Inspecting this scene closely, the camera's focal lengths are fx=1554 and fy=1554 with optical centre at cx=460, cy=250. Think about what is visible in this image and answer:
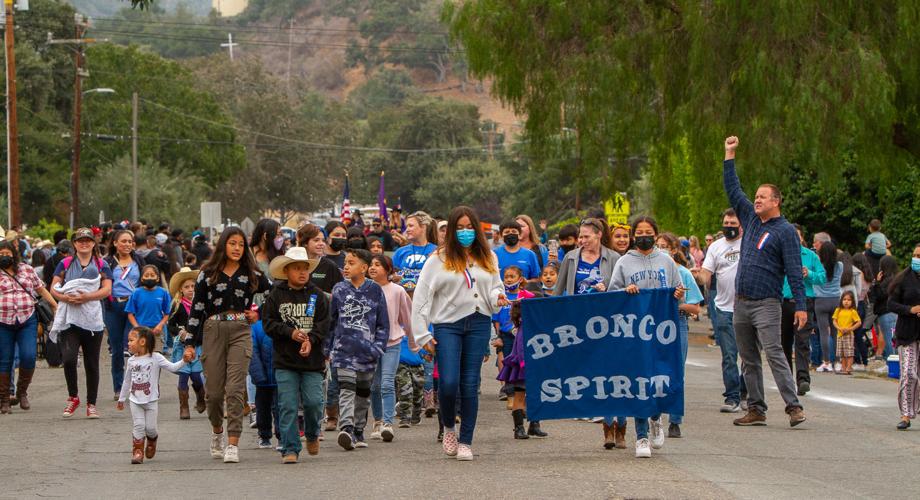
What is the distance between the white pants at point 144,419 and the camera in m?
11.6

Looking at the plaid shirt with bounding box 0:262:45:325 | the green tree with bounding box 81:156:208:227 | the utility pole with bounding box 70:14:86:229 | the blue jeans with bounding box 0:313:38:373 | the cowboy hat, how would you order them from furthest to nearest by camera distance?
the green tree with bounding box 81:156:208:227 → the utility pole with bounding box 70:14:86:229 → the blue jeans with bounding box 0:313:38:373 → the plaid shirt with bounding box 0:262:45:325 → the cowboy hat

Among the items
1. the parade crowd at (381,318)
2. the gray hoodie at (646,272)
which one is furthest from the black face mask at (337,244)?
the gray hoodie at (646,272)

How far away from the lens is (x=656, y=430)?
1148 centimetres

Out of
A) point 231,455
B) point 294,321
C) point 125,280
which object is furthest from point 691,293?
point 125,280

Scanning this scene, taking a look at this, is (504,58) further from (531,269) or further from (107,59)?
(107,59)

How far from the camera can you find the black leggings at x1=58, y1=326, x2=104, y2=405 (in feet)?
50.4

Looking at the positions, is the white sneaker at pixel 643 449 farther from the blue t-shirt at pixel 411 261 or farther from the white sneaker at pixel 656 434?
the blue t-shirt at pixel 411 261

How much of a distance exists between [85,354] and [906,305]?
795cm

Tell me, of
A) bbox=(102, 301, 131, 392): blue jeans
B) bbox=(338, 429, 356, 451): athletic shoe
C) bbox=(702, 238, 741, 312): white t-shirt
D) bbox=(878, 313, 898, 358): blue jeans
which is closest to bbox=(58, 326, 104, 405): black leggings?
bbox=(102, 301, 131, 392): blue jeans

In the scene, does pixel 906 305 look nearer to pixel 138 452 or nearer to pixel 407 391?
pixel 407 391

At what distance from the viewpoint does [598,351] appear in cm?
1151

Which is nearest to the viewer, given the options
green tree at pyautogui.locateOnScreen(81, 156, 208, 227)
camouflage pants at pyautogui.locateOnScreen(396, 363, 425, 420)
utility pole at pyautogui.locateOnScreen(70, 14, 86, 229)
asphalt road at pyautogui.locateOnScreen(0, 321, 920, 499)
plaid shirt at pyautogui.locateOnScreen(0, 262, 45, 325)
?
asphalt road at pyautogui.locateOnScreen(0, 321, 920, 499)

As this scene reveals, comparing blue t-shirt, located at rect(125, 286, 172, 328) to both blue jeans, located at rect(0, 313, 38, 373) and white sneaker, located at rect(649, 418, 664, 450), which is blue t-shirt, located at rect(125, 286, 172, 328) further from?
white sneaker, located at rect(649, 418, 664, 450)

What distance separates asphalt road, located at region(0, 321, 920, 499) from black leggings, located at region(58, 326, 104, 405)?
49cm
